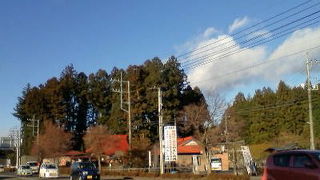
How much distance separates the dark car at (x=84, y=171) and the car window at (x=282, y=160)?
2303cm

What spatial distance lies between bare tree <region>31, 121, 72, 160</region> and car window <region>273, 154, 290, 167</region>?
233 feet

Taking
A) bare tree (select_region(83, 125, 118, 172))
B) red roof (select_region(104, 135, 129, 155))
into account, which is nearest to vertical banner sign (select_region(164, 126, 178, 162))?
bare tree (select_region(83, 125, 118, 172))

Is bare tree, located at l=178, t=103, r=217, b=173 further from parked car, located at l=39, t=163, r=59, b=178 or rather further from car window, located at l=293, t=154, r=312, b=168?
car window, located at l=293, t=154, r=312, b=168

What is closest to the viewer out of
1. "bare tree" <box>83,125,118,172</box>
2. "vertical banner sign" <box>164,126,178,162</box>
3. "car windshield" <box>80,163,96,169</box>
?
"car windshield" <box>80,163,96,169</box>

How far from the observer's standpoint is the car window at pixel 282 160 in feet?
47.0

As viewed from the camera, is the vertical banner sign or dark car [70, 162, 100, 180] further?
the vertical banner sign

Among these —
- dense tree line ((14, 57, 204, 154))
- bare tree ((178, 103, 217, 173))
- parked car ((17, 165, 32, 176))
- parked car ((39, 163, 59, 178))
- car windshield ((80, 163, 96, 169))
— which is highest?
dense tree line ((14, 57, 204, 154))

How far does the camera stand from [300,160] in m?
13.8

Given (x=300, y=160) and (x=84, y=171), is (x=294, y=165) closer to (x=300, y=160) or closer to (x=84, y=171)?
(x=300, y=160)

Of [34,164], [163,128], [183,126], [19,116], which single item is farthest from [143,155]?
[19,116]

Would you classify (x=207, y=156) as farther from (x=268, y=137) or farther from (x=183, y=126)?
(x=268, y=137)

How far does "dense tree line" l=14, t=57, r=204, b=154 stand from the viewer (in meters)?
81.6

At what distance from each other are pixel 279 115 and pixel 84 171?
65.5 m

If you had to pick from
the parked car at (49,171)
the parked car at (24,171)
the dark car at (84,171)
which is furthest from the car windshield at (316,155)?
the parked car at (24,171)
